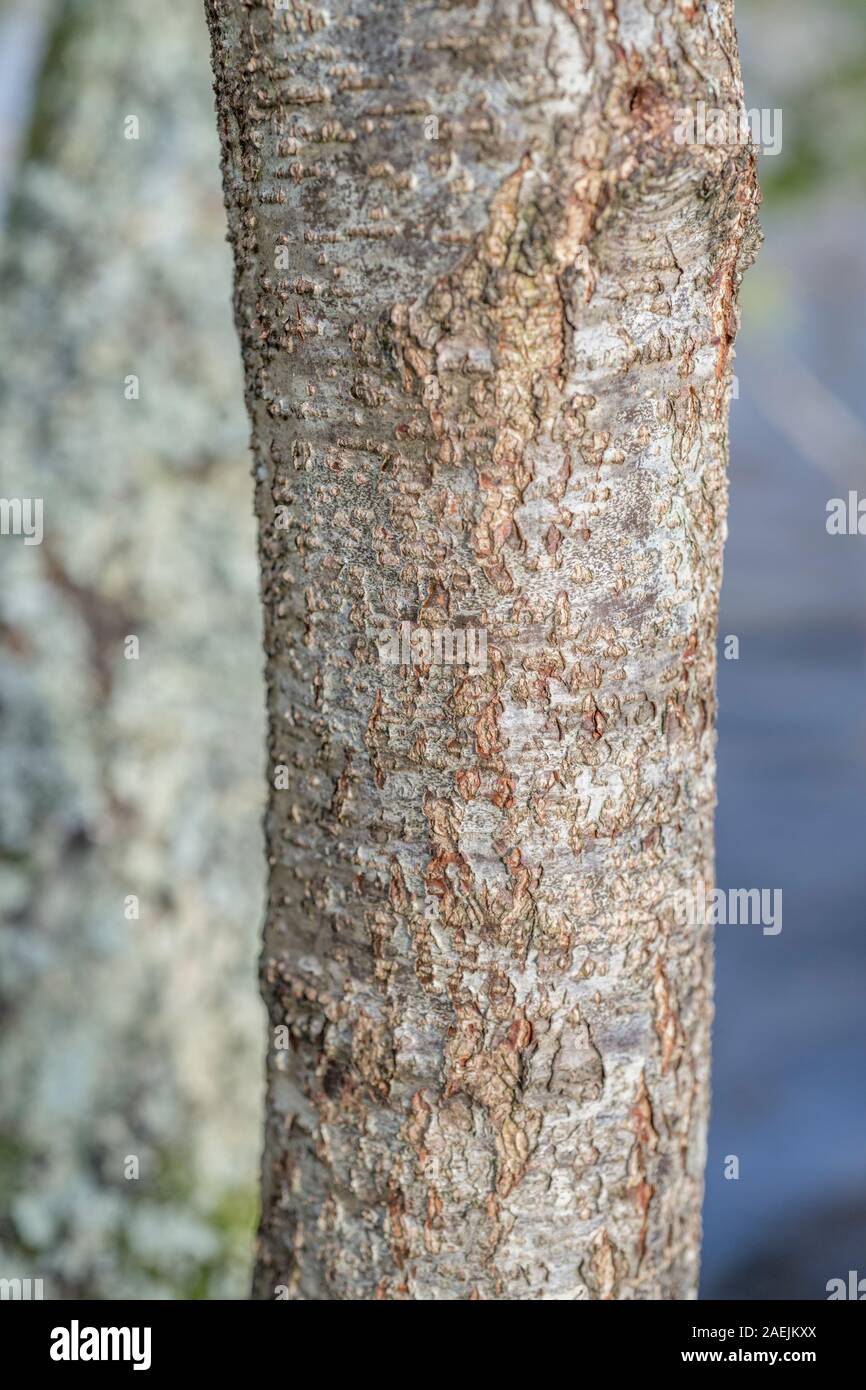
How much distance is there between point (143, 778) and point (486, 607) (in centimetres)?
153

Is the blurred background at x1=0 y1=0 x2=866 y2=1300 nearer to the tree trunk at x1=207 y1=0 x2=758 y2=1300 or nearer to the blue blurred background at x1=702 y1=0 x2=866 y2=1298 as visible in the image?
the blue blurred background at x1=702 y1=0 x2=866 y2=1298

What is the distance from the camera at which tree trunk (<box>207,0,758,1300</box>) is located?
0.83m

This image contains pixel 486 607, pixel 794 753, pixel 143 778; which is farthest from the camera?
pixel 794 753

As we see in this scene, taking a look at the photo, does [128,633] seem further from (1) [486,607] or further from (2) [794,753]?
(2) [794,753]

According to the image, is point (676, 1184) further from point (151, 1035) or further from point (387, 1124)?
point (151, 1035)

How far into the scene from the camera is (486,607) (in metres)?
0.92

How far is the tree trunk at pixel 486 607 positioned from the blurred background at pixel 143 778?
1.01 m

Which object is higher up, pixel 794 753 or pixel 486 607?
pixel 794 753

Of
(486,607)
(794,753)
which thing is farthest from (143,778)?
(794,753)

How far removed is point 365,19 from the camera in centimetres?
82

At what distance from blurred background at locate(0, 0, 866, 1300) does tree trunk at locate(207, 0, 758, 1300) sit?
101 cm

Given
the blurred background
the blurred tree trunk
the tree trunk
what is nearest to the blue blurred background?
the blurred background
